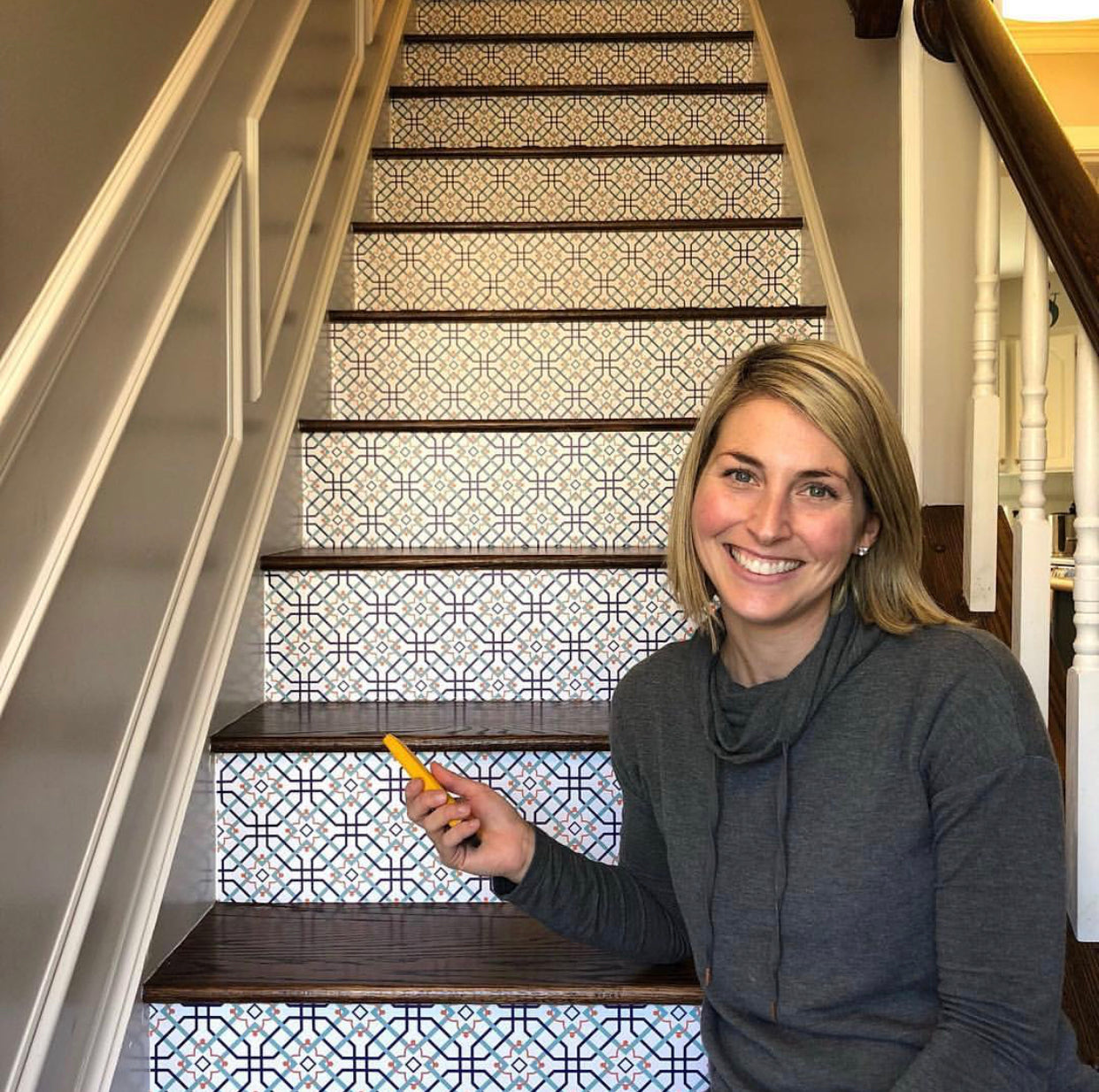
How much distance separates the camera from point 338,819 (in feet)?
5.83

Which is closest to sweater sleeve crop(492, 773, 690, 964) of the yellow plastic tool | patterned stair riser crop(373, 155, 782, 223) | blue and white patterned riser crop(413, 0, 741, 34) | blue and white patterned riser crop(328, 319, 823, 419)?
the yellow plastic tool

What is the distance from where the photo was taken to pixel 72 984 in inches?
51.3

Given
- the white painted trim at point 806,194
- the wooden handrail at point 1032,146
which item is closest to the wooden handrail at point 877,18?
the wooden handrail at point 1032,146

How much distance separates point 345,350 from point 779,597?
168 cm

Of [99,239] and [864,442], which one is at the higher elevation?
[99,239]

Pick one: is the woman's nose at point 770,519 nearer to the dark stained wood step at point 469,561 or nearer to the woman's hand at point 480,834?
the woman's hand at point 480,834

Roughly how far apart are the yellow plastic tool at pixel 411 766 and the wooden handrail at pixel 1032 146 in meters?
0.79

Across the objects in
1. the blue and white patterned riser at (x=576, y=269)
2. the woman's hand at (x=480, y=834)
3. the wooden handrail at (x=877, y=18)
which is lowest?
the woman's hand at (x=480, y=834)

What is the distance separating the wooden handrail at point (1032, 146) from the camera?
1221mm

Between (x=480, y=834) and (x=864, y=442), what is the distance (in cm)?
54

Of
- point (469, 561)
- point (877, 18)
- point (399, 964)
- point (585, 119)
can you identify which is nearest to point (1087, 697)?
point (399, 964)

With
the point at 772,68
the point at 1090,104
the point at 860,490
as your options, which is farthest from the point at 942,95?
the point at 1090,104

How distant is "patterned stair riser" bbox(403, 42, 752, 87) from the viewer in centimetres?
353

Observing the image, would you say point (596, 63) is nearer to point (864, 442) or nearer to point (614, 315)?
point (614, 315)
